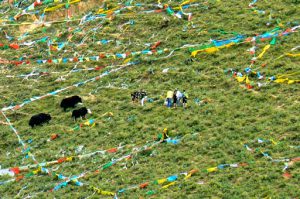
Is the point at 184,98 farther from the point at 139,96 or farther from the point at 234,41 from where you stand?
the point at 234,41

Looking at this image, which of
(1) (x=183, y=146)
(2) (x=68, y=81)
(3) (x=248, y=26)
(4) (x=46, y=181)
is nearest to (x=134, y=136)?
(1) (x=183, y=146)

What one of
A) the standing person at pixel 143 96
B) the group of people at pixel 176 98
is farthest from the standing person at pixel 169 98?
the standing person at pixel 143 96

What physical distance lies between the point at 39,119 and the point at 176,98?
347cm

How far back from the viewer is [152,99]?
16.9 meters

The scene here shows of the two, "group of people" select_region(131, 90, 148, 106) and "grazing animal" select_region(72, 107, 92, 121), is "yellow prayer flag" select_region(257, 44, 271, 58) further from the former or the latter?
"grazing animal" select_region(72, 107, 92, 121)

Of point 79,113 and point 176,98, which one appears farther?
point 79,113

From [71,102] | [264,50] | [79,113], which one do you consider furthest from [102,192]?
[264,50]

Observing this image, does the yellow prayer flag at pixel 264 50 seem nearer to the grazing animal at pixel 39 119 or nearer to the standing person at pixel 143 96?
the standing person at pixel 143 96

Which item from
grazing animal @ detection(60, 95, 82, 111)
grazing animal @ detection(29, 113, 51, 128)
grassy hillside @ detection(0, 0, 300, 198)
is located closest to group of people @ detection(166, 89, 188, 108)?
grassy hillside @ detection(0, 0, 300, 198)

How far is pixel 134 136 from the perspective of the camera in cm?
1548

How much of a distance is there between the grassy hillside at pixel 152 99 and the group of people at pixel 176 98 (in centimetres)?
19

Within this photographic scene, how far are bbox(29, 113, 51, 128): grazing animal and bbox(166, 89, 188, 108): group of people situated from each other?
10.1 ft

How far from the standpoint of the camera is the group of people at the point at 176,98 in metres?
16.3

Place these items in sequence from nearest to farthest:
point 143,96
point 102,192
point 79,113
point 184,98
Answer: point 102,192 < point 184,98 < point 79,113 < point 143,96
